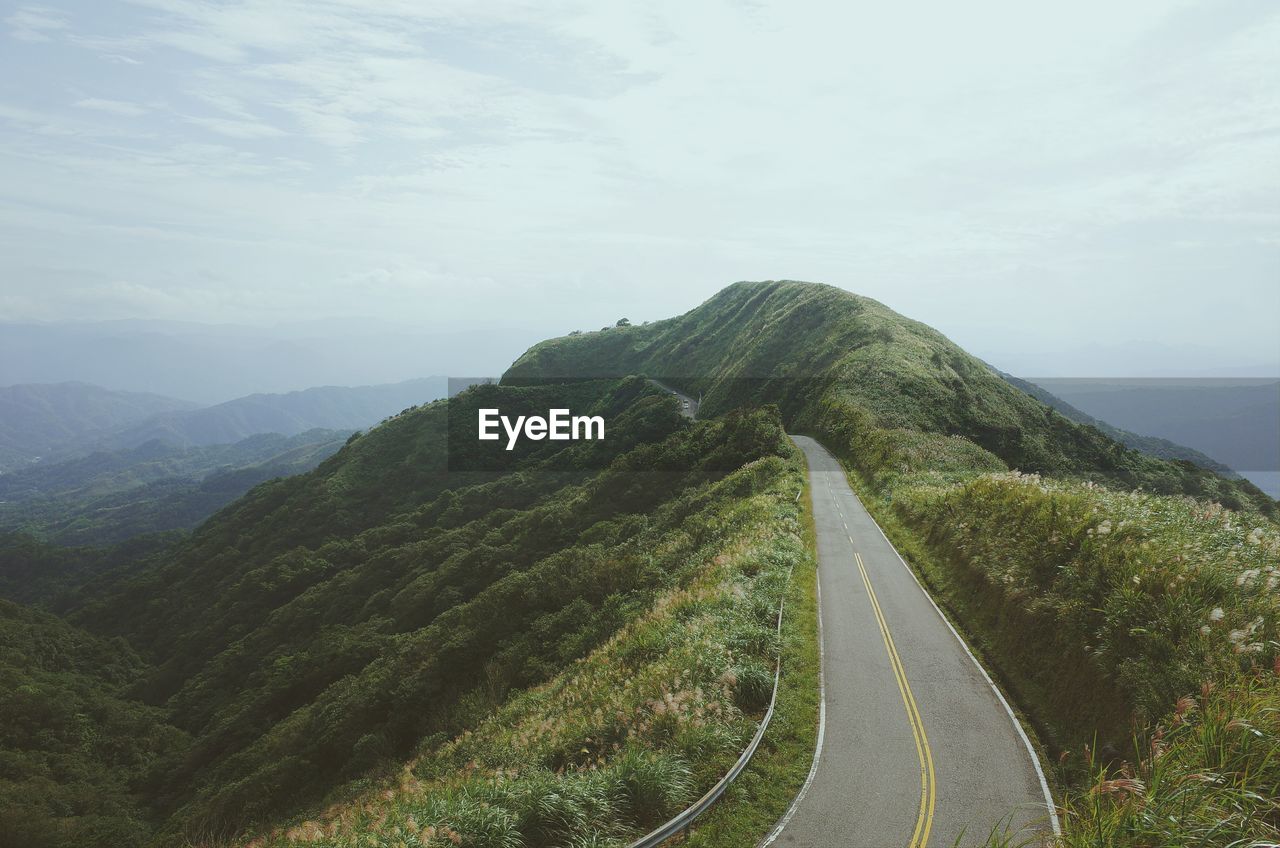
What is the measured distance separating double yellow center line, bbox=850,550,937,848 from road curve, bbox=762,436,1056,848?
0.02 m

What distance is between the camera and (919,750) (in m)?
13.3

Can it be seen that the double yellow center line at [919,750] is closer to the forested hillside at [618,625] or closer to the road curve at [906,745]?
the road curve at [906,745]

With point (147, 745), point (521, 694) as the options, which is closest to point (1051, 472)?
point (521, 694)

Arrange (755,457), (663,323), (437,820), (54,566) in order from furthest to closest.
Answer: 1. (663,323)
2. (54,566)
3. (755,457)
4. (437,820)

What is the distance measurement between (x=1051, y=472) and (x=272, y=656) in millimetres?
71982

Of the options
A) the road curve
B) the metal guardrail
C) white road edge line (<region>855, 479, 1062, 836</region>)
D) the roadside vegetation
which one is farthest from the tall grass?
the metal guardrail

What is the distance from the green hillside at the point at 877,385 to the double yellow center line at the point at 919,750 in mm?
26778

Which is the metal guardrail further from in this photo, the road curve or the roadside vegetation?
the roadside vegetation

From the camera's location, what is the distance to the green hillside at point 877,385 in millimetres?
55031

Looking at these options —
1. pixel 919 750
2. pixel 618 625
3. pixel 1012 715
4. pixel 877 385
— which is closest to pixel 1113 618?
pixel 1012 715

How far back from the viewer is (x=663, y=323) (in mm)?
165000

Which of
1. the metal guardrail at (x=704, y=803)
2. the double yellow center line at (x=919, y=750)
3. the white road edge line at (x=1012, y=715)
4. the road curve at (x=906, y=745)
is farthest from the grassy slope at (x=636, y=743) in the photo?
the white road edge line at (x=1012, y=715)

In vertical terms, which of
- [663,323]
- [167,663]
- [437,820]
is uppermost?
[663,323]

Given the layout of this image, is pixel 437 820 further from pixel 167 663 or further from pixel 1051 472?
pixel 167 663
